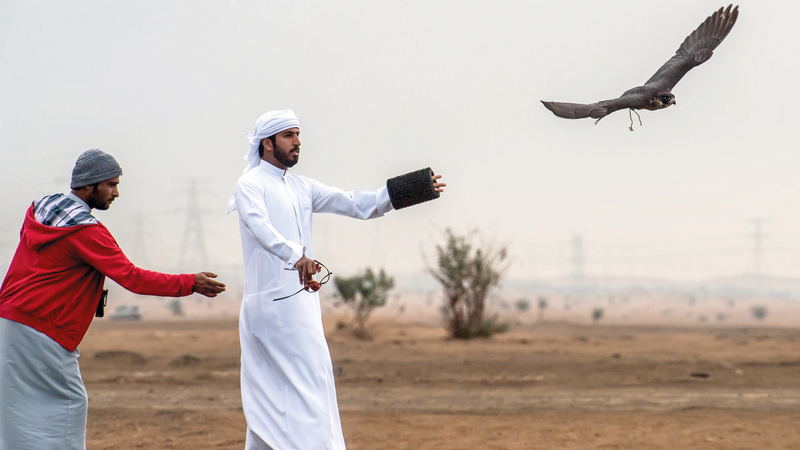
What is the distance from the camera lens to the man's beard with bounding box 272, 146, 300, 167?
4.82 meters

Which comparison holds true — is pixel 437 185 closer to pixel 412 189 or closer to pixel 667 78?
pixel 412 189

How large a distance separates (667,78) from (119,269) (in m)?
2.69

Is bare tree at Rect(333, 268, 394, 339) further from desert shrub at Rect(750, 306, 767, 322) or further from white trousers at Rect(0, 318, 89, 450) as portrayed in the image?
Result: desert shrub at Rect(750, 306, 767, 322)

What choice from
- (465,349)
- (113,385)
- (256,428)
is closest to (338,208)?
(256,428)

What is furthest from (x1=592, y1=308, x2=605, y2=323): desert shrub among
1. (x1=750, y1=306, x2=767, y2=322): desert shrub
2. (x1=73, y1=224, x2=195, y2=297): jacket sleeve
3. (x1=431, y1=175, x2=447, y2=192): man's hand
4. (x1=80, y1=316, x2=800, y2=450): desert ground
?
(x1=73, y1=224, x2=195, y2=297): jacket sleeve

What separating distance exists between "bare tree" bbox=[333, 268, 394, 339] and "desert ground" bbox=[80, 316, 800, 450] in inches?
51.8

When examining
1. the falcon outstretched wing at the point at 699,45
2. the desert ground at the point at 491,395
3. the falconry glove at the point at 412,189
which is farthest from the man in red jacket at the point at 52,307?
the desert ground at the point at 491,395

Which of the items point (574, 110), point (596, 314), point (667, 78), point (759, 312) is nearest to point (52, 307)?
point (574, 110)

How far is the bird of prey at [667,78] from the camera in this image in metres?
3.35

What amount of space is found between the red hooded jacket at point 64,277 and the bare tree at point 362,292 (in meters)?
16.6

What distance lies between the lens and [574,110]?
132 inches

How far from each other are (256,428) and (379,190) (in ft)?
5.02

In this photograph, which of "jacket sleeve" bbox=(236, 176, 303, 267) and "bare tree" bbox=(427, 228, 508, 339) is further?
"bare tree" bbox=(427, 228, 508, 339)

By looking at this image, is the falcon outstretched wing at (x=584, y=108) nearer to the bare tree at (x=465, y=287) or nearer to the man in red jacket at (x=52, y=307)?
the man in red jacket at (x=52, y=307)
